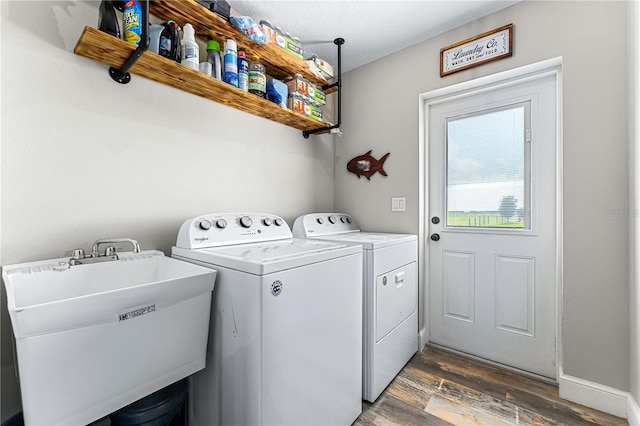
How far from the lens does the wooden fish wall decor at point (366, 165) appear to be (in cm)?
228

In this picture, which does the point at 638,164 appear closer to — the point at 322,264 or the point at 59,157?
the point at 322,264

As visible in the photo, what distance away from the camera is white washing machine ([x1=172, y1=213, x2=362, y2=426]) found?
3.19ft

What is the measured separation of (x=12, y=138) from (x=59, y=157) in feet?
0.46

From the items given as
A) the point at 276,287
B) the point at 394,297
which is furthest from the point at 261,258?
the point at 394,297

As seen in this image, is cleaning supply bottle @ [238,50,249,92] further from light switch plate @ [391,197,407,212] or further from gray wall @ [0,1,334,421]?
light switch plate @ [391,197,407,212]

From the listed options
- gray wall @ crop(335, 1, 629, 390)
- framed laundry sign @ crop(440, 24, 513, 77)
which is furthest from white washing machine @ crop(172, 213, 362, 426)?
framed laundry sign @ crop(440, 24, 513, 77)

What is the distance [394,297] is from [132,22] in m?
1.89

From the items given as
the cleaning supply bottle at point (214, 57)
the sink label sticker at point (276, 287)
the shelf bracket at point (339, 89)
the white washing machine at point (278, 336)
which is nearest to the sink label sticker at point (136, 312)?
the white washing machine at point (278, 336)

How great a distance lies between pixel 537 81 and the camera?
1.75 m

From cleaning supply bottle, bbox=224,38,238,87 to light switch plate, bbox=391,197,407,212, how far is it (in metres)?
1.40

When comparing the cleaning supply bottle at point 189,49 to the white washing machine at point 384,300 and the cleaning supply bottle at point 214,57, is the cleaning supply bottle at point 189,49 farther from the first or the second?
the white washing machine at point 384,300

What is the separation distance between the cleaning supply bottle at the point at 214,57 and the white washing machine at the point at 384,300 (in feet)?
3.36

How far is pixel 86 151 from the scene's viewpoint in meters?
1.23

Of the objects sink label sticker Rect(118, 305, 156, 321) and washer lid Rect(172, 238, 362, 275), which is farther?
washer lid Rect(172, 238, 362, 275)
